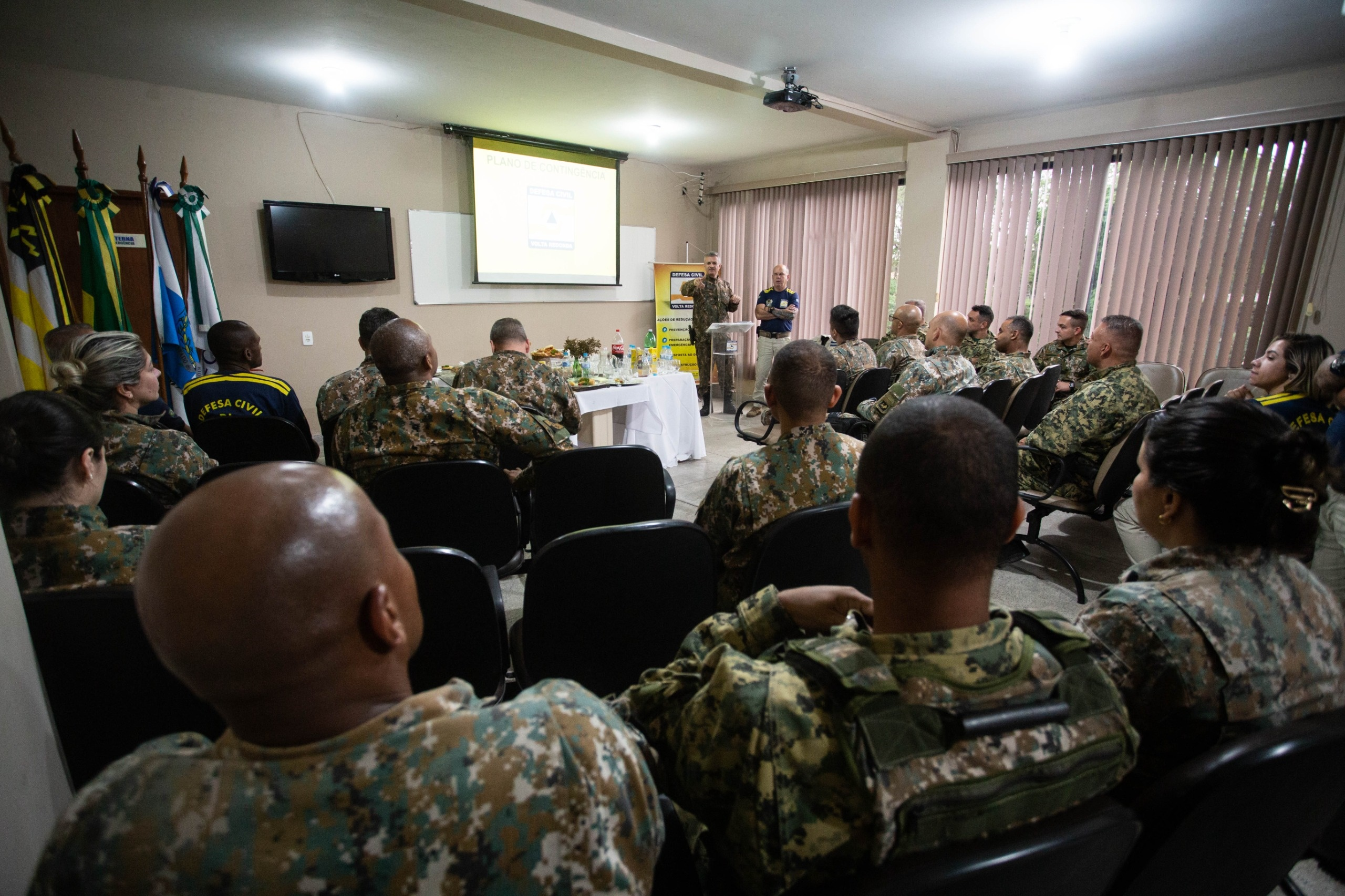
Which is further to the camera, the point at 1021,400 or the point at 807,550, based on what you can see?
the point at 1021,400

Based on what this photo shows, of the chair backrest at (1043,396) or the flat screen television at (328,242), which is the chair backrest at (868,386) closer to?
the chair backrest at (1043,396)

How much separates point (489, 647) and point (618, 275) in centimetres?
674

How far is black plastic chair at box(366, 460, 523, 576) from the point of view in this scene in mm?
2008

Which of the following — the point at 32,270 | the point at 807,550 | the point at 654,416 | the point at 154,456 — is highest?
the point at 32,270

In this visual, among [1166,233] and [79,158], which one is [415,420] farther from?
[1166,233]

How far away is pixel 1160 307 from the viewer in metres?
5.14

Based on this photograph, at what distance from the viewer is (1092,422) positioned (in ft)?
9.55

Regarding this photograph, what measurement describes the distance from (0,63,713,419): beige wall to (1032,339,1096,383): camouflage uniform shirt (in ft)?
16.5

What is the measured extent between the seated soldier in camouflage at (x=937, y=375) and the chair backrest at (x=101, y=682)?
3306 millimetres

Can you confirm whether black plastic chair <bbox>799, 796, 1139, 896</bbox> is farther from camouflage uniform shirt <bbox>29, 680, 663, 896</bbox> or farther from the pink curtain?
the pink curtain

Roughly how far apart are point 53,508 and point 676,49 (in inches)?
160

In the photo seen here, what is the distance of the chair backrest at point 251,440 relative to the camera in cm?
264

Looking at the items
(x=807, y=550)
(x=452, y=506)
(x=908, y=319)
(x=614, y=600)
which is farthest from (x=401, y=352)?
(x=908, y=319)

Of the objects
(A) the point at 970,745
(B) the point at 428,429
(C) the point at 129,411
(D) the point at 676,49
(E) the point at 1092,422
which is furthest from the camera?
(D) the point at 676,49
